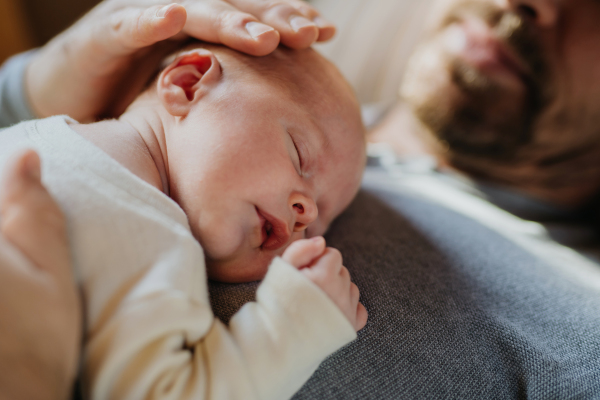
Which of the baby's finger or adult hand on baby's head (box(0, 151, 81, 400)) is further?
the baby's finger

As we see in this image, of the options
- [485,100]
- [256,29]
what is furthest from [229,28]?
[485,100]

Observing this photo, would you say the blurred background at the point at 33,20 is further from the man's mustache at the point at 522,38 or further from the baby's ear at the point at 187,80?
the man's mustache at the point at 522,38

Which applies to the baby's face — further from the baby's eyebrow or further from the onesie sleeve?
the onesie sleeve

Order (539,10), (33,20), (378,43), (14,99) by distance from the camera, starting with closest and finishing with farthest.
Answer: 1. (14,99)
2. (539,10)
3. (378,43)
4. (33,20)

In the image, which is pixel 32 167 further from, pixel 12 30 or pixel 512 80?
pixel 12 30

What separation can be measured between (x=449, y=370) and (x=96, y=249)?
571 millimetres

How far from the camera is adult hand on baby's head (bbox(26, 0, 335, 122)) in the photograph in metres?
0.75

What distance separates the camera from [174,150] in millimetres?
695

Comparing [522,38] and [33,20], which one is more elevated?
[522,38]

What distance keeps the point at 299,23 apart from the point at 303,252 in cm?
50

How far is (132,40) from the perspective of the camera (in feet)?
2.70

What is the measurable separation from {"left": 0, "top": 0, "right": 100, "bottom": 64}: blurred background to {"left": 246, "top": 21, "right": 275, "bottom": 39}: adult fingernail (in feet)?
6.38

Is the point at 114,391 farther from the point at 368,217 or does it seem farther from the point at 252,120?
the point at 368,217

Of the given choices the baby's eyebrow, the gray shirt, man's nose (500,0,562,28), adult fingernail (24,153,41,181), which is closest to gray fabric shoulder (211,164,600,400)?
the gray shirt
